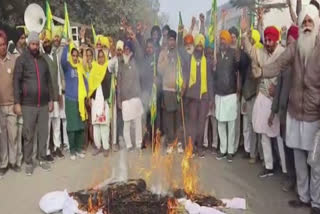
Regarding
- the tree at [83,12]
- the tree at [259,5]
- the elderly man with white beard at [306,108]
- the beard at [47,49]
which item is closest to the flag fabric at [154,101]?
the beard at [47,49]

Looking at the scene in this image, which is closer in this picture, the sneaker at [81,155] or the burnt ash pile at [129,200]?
the burnt ash pile at [129,200]

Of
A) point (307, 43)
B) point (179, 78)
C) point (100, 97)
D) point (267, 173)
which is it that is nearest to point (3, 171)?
point (100, 97)

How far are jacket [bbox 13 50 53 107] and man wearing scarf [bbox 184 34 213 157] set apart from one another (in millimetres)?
2323

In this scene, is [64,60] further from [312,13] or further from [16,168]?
[312,13]

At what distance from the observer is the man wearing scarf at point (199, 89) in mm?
7559

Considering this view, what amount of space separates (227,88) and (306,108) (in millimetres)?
2193

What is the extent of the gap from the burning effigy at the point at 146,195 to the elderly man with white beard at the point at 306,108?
1017mm

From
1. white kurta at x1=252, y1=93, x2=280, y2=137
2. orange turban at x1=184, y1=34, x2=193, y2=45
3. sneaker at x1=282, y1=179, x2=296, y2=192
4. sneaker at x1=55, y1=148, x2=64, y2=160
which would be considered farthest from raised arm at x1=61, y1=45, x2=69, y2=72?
sneaker at x1=282, y1=179, x2=296, y2=192

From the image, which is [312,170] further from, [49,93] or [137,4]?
[137,4]

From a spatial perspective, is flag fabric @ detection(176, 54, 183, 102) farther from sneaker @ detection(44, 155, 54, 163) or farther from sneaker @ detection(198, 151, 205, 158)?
sneaker @ detection(44, 155, 54, 163)

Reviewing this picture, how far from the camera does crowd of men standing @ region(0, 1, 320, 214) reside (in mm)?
6605

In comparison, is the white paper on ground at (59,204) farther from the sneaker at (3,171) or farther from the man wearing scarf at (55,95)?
the man wearing scarf at (55,95)

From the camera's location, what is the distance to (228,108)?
7.34 m

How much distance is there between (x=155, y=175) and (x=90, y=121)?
2.23 m
